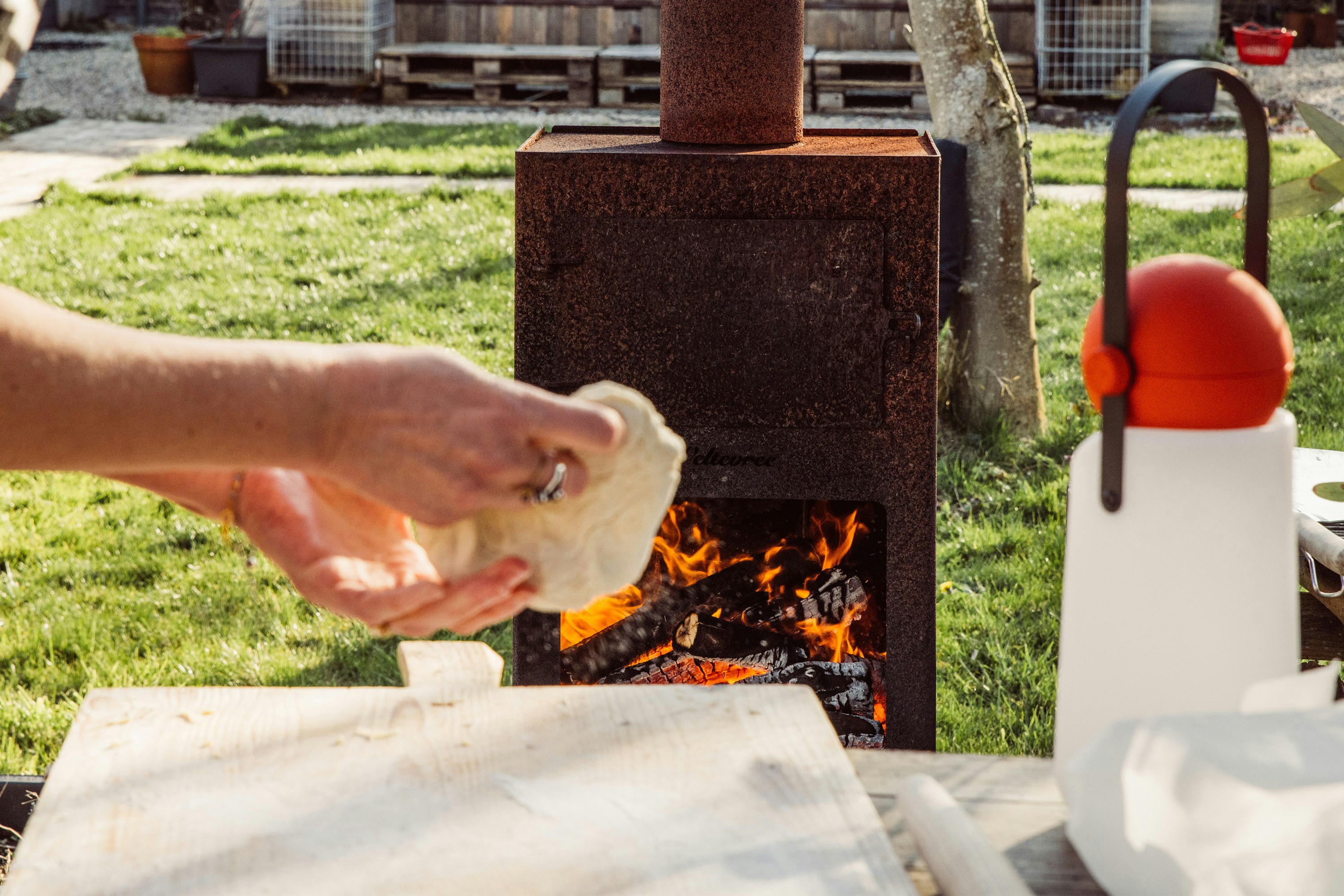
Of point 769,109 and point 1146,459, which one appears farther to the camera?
point 769,109

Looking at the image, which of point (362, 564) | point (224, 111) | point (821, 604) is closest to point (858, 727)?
point (821, 604)

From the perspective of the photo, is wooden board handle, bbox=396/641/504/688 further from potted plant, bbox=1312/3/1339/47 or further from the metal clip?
potted plant, bbox=1312/3/1339/47

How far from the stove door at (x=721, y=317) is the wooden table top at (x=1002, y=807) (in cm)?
96

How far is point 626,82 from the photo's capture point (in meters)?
10.4

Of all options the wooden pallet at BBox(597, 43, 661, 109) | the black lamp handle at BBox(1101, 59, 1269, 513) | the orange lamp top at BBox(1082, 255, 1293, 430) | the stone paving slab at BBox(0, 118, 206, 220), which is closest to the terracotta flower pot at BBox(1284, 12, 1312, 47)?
the wooden pallet at BBox(597, 43, 661, 109)

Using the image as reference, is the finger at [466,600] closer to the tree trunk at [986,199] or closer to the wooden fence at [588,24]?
the tree trunk at [986,199]

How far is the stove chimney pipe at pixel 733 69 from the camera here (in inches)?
85.3

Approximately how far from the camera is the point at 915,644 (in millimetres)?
2186

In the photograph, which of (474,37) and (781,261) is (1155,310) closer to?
(781,261)

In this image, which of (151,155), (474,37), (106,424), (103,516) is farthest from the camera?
(474,37)

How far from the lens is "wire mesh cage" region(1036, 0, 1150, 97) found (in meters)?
10.4

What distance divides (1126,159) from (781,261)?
107 centimetres

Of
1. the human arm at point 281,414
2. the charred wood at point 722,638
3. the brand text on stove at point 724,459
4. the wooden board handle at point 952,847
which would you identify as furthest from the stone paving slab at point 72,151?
the wooden board handle at point 952,847

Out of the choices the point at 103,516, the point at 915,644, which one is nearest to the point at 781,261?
the point at 915,644
